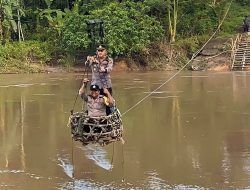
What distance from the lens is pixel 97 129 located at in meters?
8.03

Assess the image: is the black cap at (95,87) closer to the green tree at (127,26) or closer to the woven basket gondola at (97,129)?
the woven basket gondola at (97,129)

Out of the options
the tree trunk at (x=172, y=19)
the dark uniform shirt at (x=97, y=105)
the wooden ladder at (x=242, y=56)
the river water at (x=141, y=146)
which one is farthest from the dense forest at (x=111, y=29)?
the dark uniform shirt at (x=97, y=105)

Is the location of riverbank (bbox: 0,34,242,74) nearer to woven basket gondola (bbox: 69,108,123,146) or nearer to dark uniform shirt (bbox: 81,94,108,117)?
dark uniform shirt (bbox: 81,94,108,117)

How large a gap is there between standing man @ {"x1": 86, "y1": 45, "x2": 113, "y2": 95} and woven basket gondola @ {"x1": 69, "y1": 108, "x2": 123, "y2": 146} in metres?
0.88

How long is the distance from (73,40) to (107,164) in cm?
2228

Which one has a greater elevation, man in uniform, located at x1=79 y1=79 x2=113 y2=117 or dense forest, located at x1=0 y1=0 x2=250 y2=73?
dense forest, located at x1=0 y1=0 x2=250 y2=73

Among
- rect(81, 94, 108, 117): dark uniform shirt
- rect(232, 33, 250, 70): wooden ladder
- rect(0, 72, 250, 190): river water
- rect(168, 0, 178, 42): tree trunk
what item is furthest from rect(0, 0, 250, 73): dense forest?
rect(81, 94, 108, 117): dark uniform shirt

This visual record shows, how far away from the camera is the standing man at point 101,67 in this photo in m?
8.80

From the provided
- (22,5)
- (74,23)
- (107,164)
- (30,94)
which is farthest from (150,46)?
(107,164)

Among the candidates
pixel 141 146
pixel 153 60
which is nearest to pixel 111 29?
pixel 153 60

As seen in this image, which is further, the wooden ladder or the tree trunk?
the tree trunk

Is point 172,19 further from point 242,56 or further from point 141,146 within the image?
point 141,146

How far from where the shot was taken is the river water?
8.13m

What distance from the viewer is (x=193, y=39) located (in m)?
32.8
